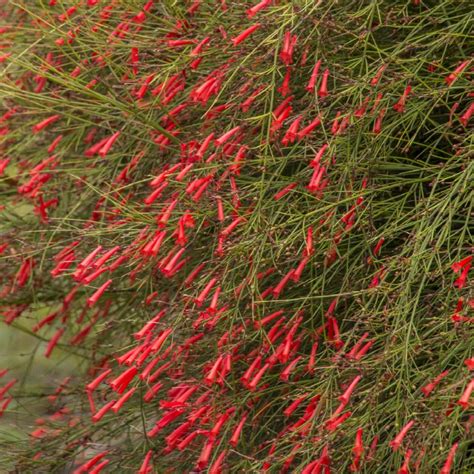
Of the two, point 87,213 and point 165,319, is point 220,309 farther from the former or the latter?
point 87,213

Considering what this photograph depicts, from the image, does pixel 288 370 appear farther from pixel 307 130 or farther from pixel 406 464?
pixel 307 130

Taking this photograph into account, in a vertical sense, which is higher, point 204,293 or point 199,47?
point 199,47

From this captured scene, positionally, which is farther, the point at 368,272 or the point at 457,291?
the point at 368,272

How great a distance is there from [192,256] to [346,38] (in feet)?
2.76

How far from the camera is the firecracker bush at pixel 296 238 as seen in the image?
2.76 metres

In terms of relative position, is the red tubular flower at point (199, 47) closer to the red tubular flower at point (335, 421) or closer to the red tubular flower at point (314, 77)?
the red tubular flower at point (314, 77)

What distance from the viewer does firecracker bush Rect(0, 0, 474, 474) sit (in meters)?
2.76

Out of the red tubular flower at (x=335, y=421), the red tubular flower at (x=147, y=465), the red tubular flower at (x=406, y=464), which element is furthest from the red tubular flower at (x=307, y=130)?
the red tubular flower at (x=147, y=465)

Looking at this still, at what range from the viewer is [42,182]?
12.2 ft

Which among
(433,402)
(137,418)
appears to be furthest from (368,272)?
(137,418)

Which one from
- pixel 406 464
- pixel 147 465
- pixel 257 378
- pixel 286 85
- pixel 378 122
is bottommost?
pixel 147 465

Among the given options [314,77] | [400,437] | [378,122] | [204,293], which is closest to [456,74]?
[378,122]

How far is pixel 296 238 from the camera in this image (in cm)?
296

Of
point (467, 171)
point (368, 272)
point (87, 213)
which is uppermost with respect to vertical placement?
point (467, 171)
